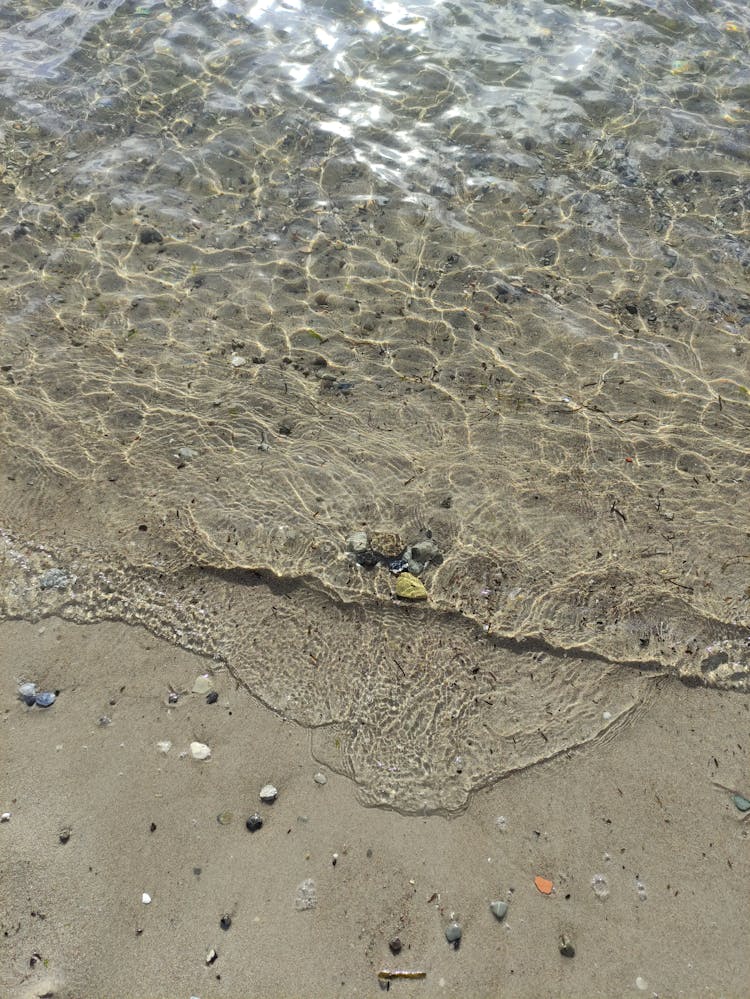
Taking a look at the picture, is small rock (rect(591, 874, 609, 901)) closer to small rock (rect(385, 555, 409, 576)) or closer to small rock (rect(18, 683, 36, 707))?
small rock (rect(385, 555, 409, 576))

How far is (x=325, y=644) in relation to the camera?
3.92 m

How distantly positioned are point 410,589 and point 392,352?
2086mm

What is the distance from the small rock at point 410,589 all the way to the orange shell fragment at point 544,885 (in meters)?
1.57

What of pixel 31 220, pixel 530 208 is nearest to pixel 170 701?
pixel 31 220

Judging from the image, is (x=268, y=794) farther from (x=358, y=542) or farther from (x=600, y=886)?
(x=600, y=886)

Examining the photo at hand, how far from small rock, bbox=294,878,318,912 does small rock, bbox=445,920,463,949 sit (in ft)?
2.02

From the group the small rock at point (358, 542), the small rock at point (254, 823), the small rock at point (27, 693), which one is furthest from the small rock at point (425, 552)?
the small rock at point (27, 693)

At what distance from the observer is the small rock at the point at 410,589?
4074 millimetres

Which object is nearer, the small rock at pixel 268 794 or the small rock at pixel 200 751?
the small rock at pixel 268 794

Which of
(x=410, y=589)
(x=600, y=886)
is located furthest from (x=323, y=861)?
(x=410, y=589)

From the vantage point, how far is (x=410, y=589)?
4090mm

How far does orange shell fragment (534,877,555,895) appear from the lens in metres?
3.21

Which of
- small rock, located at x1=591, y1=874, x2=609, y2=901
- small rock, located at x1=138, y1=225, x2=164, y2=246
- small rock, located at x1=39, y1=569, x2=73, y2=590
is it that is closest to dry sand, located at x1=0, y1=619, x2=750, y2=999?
small rock, located at x1=591, y1=874, x2=609, y2=901

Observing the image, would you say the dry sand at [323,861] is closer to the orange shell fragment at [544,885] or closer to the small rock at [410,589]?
the orange shell fragment at [544,885]
